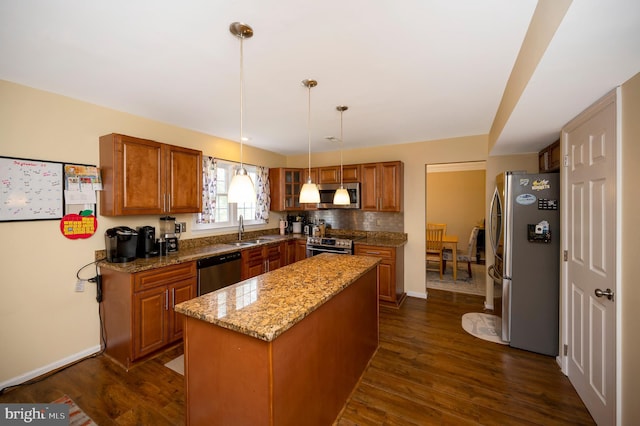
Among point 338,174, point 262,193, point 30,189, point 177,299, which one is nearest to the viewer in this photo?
point 30,189

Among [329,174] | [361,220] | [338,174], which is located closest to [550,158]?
[361,220]

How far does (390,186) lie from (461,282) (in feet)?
7.93

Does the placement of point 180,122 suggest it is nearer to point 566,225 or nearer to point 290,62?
point 290,62

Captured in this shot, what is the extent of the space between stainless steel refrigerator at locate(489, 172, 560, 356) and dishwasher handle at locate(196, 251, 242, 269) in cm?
308

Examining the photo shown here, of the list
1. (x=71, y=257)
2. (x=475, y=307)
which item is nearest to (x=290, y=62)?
(x=71, y=257)

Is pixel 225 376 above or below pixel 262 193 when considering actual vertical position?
below

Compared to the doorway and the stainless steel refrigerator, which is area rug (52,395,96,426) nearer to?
the stainless steel refrigerator

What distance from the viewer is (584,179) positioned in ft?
6.37

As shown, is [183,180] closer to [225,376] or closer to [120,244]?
[120,244]

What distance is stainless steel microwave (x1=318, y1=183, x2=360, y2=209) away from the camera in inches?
167

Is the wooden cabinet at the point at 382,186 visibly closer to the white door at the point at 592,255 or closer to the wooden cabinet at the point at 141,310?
the white door at the point at 592,255

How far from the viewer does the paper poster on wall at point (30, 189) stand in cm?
207

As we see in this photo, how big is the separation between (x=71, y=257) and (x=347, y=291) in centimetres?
258

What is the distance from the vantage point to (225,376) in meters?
1.28
